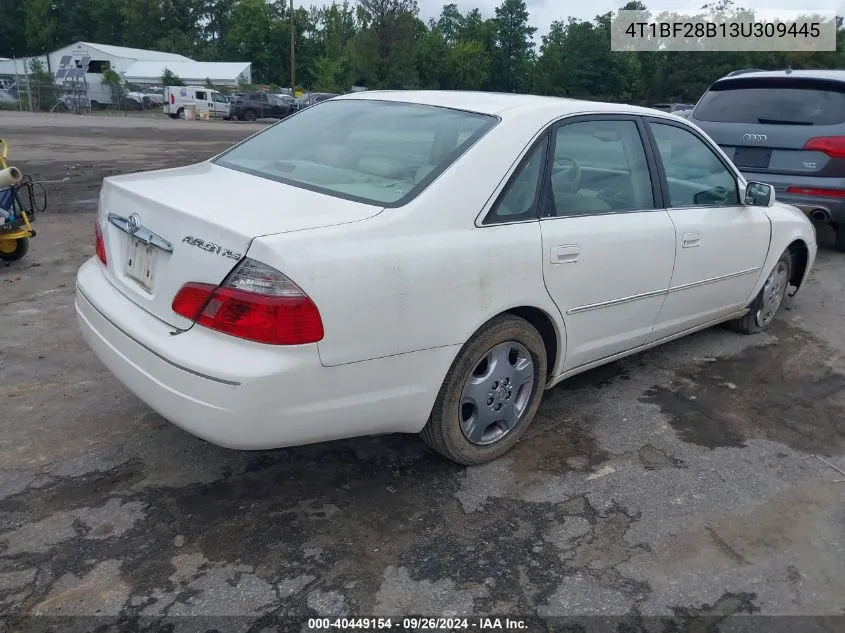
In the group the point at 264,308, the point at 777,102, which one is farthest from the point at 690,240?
the point at 777,102

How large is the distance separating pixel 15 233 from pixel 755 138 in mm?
6954

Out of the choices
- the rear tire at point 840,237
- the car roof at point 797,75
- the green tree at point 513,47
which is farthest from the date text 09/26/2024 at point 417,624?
the green tree at point 513,47

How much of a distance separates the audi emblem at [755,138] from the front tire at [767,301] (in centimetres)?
218

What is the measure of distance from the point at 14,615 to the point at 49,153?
15587 mm

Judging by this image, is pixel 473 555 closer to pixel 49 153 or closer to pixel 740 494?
pixel 740 494

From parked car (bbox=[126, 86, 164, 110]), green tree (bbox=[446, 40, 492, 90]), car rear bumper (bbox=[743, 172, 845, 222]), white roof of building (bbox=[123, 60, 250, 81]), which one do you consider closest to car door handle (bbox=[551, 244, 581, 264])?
car rear bumper (bbox=[743, 172, 845, 222])

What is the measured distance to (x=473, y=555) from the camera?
8.75ft

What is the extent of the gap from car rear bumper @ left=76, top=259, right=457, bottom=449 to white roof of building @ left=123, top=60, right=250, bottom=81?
53.6 m

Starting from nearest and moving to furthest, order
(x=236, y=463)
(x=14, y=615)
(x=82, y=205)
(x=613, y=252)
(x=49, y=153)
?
1. (x=14, y=615)
2. (x=236, y=463)
3. (x=613, y=252)
4. (x=82, y=205)
5. (x=49, y=153)

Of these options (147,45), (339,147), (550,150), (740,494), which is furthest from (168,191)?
(147,45)

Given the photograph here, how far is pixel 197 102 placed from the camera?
38562 mm

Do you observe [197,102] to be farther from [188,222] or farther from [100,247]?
[188,222]

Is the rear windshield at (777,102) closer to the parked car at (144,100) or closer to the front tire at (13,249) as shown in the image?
the front tire at (13,249)

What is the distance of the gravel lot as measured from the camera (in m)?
2.44
